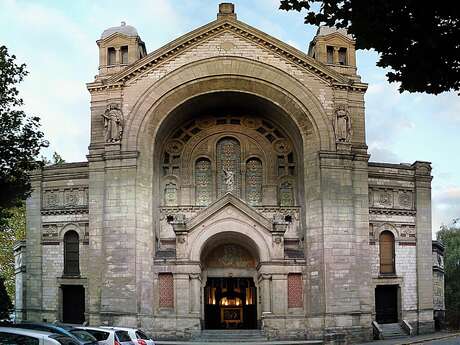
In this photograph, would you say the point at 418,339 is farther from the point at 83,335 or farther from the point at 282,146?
the point at 83,335

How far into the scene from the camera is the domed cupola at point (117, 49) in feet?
137

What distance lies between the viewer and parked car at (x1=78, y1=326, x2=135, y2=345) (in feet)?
78.6

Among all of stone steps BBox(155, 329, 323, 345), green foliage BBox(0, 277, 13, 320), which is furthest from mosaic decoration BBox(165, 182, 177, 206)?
green foliage BBox(0, 277, 13, 320)

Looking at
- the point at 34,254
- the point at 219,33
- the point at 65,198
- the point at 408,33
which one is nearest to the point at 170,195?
the point at 65,198

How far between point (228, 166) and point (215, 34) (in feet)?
24.2

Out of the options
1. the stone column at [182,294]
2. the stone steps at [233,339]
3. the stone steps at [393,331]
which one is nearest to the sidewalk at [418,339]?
the stone steps at [393,331]

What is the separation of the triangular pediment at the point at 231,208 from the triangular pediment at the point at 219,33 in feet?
25.8

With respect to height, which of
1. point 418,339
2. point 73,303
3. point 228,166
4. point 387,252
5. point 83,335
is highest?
point 228,166

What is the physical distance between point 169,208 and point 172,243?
1.99 meters

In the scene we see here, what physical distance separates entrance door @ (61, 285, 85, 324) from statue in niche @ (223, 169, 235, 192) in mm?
9586

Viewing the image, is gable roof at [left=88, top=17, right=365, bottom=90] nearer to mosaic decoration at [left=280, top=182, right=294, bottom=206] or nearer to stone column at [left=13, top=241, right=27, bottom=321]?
mosaic decoration at [left=280, top=182, right=294, bottom=206]

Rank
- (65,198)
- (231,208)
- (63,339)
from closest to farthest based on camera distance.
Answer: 1. (63,339)
2. (231,208)
3. (65,198)

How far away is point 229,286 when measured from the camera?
137ft

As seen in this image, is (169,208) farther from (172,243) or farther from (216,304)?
(216,304)
